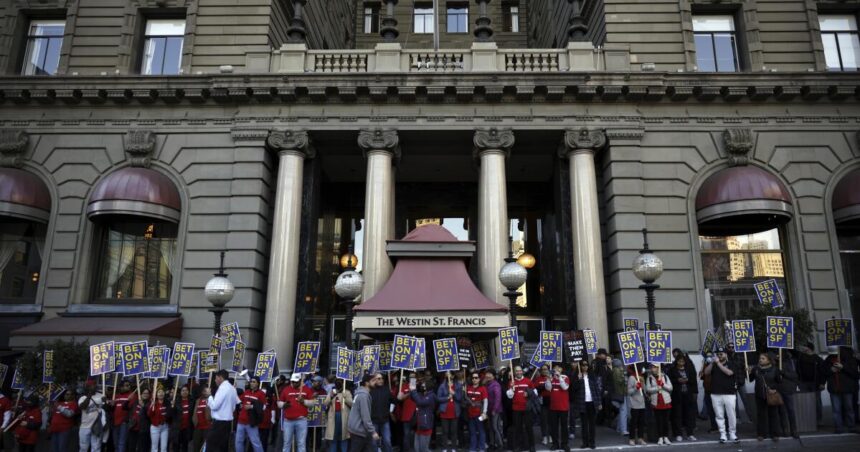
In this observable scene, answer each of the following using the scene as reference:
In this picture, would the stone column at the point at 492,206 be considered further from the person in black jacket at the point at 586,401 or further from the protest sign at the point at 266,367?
the protest sign at the point at 266,367

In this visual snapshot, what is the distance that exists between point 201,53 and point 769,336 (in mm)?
22227

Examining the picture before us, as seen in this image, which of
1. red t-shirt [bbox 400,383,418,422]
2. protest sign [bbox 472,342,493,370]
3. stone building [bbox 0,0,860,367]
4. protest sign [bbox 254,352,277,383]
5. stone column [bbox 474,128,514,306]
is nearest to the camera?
red t-shirt [bbox 400,383,418,422]

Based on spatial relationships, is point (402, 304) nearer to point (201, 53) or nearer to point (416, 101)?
point (416, 101)

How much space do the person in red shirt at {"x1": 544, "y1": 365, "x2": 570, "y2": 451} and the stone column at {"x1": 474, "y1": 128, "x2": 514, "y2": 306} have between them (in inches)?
277

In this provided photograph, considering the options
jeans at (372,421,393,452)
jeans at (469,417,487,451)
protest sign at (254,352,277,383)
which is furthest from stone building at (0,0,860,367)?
jeans at (372,421,393,452)

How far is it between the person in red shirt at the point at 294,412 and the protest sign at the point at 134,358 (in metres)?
4.15

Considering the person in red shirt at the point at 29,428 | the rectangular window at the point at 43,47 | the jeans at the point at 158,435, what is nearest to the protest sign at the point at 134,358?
the jeans at the point at 158,435

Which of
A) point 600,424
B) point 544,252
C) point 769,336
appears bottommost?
point 600,424

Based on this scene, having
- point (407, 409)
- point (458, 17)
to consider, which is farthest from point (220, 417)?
point (458, 17)

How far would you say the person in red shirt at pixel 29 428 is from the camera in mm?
14305

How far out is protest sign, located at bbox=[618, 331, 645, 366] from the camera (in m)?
14.4

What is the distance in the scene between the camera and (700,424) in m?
17.2

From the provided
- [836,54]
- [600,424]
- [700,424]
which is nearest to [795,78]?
[836,54]

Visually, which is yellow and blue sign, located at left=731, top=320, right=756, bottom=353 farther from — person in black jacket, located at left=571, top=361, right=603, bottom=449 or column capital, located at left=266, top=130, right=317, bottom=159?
column capital, located at left=266, top=130, right=317, bottom=159
